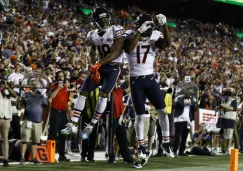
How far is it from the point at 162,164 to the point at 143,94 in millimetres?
1937

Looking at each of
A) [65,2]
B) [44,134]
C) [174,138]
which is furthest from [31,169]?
[65,2]

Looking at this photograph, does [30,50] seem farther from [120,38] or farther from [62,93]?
[120,38]

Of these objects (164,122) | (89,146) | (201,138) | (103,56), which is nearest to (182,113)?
(201,138)

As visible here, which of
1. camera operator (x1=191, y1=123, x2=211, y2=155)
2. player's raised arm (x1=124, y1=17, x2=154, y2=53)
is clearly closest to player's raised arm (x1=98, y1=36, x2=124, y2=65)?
player's raised arm (x1=124, y1=17, x2=154, y2=53)

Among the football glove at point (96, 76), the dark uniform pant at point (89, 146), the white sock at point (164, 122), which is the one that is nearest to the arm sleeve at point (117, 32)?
the football glove at point (96, 76)

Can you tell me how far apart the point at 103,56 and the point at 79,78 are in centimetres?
477

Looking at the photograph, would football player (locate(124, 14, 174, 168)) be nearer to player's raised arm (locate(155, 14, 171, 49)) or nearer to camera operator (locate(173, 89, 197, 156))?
player's raised arm (locate(155, 14, 171, 49))

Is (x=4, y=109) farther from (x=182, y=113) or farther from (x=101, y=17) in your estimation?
(x=182, y=113)

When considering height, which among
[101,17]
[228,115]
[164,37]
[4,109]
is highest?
[101,17]

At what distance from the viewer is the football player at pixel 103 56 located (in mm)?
9641

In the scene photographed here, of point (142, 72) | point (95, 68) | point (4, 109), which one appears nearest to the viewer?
point (95, 68)

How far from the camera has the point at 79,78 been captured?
14570mm

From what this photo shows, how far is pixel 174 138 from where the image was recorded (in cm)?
1466

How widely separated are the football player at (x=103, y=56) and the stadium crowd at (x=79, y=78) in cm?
36
